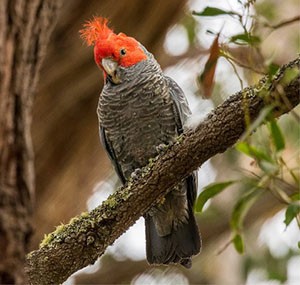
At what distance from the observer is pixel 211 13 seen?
2082 millimetres

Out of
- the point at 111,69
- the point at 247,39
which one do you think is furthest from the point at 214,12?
the point at 111,69

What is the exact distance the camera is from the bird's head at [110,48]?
361 centimetres

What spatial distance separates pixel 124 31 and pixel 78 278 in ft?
6.20

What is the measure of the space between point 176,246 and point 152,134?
53 centimetres

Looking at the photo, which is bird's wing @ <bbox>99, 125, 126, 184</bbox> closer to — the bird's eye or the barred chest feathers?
the barred chest feathers

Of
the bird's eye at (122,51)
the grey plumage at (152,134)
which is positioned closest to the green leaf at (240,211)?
the grey plumage at (152,134)

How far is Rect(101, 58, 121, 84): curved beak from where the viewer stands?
3.65m

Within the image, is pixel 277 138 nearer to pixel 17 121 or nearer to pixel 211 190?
pixel 211 190

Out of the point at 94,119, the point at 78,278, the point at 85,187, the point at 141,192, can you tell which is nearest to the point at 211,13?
the point at 141,192

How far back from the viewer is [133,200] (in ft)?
8.51

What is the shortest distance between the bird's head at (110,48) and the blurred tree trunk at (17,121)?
6.37ft

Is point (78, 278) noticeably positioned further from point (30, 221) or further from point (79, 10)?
point (30, 221)

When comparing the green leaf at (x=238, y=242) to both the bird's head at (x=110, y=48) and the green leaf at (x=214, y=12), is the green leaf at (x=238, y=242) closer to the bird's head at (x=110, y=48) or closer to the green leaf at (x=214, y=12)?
the green leaf at (x=214, y=12)

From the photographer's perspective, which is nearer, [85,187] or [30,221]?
[30,221]
